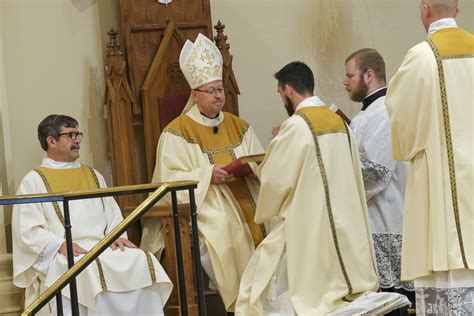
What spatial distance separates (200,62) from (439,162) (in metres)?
2.24

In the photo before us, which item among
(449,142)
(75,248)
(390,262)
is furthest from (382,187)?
(75,248)

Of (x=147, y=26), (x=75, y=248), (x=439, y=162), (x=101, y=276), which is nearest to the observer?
(x=439, y=162)

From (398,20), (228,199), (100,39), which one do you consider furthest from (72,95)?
(398,20)

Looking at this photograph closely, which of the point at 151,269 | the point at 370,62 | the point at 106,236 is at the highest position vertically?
the point at 370,62

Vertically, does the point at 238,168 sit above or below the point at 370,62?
below

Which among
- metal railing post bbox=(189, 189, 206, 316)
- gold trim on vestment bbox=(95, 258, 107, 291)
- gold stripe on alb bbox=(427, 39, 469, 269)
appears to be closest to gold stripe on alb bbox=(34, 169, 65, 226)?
gold trim on vestment bbox=(95, 258, 107, 291)

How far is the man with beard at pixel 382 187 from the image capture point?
642 centimetres

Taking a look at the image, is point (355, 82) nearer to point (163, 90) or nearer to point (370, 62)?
point (370, 62)

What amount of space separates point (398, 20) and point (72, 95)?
2.80 meters

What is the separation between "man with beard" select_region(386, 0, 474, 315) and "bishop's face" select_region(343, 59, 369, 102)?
1403mm

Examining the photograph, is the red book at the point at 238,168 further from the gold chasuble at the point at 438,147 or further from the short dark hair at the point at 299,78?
the gold chasuble at the point at 438,147

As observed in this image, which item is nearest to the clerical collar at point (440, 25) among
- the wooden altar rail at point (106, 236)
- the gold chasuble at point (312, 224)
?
the gold chasuble at point (312, 224)

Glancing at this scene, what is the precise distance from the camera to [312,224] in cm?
594

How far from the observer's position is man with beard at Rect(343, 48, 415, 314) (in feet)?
21.1
